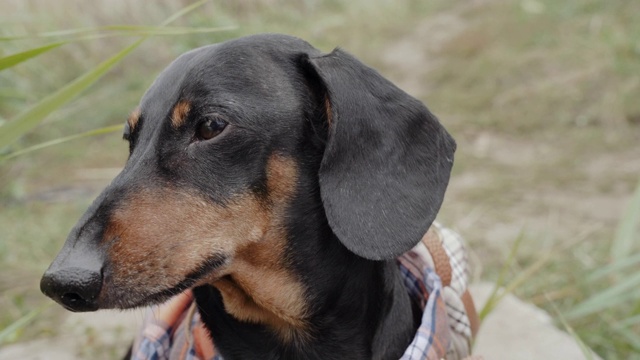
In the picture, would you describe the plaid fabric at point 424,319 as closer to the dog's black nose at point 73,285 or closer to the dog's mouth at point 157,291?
the dog's mouth at point 157,291

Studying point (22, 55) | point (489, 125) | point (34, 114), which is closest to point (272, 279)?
point (34, 114)

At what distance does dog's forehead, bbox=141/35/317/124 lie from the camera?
6.67 ft

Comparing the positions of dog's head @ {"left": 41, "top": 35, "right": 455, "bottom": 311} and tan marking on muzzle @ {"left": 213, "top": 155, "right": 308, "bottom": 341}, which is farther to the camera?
tan marking on muzzle @ {"left": 213, "top": 155, "right": 308, "bottom": 341}

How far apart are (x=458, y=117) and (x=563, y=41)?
76.3 inches

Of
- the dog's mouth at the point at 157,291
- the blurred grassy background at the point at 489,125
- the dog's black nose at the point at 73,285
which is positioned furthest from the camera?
the blurred grassy background at the point at 489,125

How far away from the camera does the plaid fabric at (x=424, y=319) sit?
7.47 feet

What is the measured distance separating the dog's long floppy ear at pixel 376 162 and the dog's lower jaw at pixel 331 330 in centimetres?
23

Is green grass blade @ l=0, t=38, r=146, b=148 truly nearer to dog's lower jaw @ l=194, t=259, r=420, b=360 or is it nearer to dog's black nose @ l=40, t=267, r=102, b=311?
dog's black nose @ l=40, t=267, r=102, b=311

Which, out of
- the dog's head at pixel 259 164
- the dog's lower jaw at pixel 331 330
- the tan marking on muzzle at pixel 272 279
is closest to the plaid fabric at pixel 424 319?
the dog's lower jaw at pixel 331 330

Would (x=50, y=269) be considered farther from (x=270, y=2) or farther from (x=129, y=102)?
(x=270, y=2)

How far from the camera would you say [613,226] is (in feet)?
15.6

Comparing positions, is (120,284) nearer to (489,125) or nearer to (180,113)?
(180,113)

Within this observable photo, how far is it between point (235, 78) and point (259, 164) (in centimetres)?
24

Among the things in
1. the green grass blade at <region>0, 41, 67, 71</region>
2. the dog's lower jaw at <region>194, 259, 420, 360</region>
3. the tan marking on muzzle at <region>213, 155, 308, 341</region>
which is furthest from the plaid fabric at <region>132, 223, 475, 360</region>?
the green grass blade at <region>0, 41, 67, 71</region>
